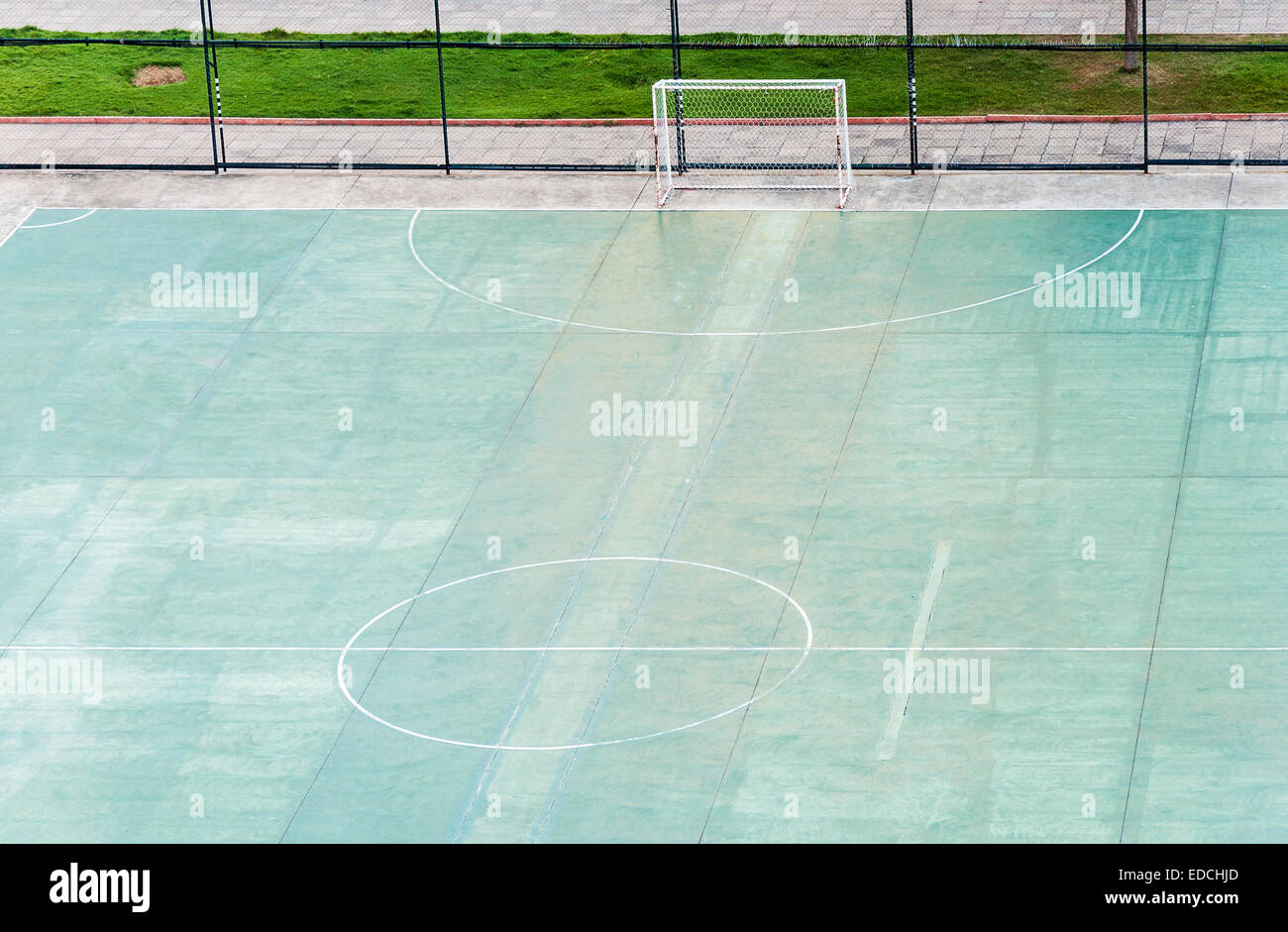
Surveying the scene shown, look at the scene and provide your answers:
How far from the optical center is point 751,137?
Answer: 4194cm

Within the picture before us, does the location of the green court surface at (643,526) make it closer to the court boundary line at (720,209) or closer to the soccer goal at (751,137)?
the court boundary line at (720,209)

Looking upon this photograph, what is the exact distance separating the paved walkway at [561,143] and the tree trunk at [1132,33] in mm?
2113

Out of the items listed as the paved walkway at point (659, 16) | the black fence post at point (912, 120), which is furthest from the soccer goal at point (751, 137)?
the paved walkway at point (659, 16)

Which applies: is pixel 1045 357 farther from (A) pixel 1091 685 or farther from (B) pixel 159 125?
(B) pixel 159 125

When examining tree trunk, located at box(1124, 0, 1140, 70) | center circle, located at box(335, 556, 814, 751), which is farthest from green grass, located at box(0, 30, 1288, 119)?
center circle, located at box(335, 556, 814, 751)

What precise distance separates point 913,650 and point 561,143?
18175mm

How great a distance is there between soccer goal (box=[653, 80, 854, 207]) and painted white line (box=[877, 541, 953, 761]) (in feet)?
38.7

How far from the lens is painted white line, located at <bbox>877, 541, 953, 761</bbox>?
25156mm

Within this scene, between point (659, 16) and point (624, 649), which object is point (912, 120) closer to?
point (659, 16)

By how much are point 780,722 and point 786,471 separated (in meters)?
5.87

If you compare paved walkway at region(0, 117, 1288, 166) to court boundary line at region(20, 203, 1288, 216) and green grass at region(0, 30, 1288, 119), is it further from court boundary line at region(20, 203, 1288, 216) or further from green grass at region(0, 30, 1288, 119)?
court boundary line at region(20, 203, 1288, 216)

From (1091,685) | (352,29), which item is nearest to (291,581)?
(1091,685)

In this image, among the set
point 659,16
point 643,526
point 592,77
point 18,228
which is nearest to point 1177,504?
point 643,526

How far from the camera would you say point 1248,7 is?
46.1m
